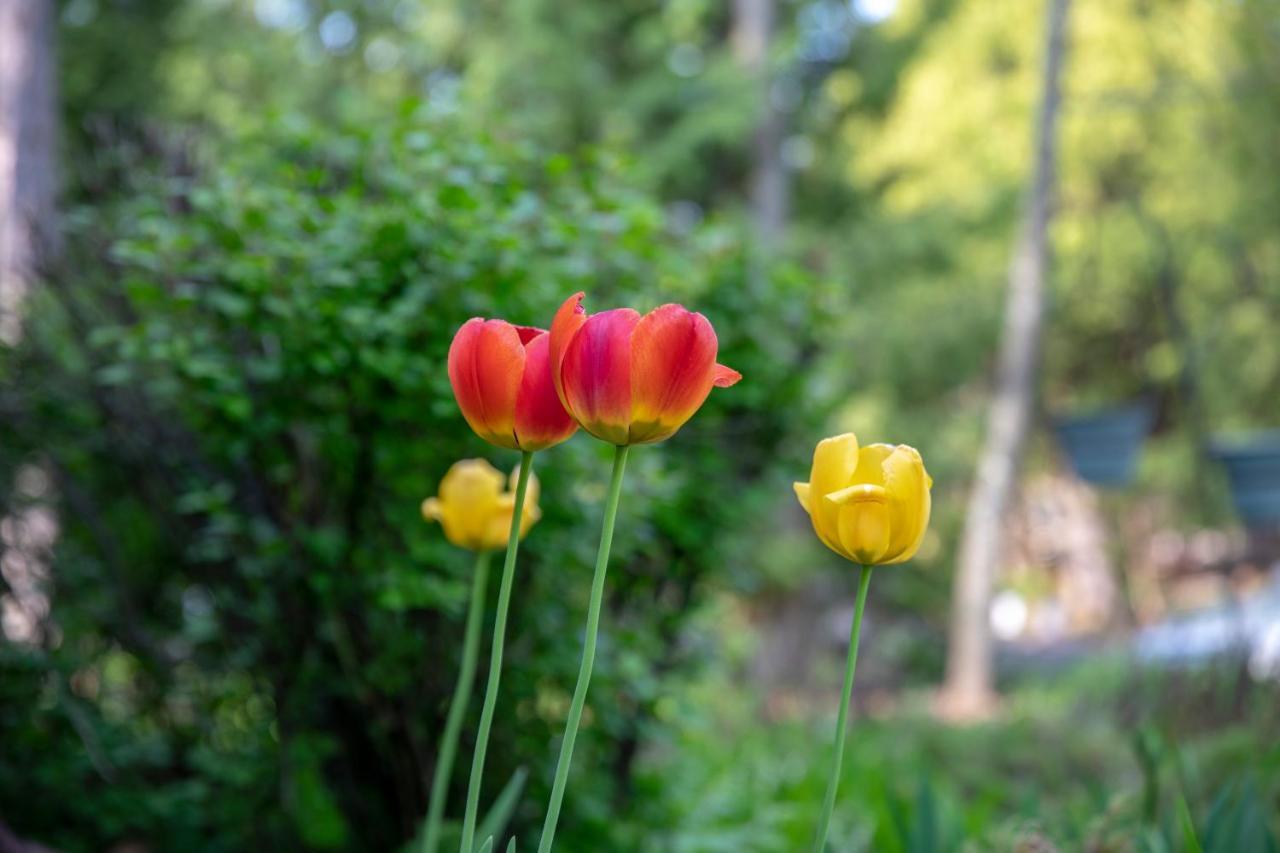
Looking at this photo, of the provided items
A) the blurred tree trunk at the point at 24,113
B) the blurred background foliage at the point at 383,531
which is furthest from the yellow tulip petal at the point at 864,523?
the blurred tree trunk at the point at 24,113

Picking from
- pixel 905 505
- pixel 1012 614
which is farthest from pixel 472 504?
pixel 1012 614

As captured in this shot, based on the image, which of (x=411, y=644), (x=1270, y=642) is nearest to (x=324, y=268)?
(x=411, y=644)

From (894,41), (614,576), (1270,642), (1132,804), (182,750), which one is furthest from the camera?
(894,41)

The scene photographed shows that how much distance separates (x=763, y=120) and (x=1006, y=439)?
11.9 ft

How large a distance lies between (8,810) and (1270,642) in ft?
25.3

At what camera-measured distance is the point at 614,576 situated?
2.51 m

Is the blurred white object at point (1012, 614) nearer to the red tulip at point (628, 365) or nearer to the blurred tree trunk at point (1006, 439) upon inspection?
the blurred tree trunk at point (1006, 439)

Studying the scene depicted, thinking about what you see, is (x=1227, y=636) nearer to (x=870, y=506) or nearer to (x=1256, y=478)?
(x=1256, y=478)

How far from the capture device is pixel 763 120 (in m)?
9.23

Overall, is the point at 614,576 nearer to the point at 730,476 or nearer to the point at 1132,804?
the point at 730,476

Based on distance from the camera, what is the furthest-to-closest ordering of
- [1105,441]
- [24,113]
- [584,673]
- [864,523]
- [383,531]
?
[1105,441] → [24,113] → [383,531] → [864,523] → [584,673]

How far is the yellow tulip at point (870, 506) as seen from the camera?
0.94 metres

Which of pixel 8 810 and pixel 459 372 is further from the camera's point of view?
pixel 8 810

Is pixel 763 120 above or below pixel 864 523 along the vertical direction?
above
